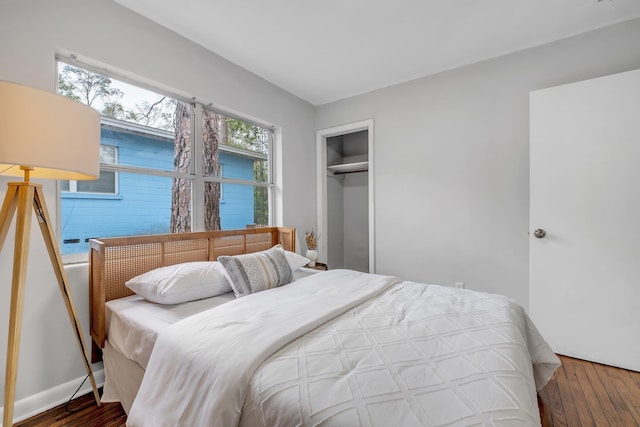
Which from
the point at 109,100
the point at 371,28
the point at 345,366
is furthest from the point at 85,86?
the point at 345,366

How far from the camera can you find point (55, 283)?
5.42ft

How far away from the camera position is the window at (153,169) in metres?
1.84

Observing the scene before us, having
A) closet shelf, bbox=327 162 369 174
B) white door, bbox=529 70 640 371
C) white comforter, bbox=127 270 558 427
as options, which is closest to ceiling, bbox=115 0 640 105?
white door, bbox=529 70 640 371

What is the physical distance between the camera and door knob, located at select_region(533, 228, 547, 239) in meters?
2.23

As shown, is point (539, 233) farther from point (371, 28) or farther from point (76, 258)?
point (76, 258)

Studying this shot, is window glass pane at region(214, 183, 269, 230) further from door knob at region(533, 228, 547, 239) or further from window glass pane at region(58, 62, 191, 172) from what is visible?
door knob at region(533, 228, 547, 239)

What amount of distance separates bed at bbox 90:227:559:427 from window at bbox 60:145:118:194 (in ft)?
1.33

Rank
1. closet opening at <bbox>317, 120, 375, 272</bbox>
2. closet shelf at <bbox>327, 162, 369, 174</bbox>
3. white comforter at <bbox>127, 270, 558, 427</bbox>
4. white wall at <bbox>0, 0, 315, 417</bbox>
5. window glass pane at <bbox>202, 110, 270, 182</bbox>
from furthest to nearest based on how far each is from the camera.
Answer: closet opening at <bbox>317, 120, 375, 272</bbox>
closet shelf at <bbox>327, 162, 369, 174</bbox>
window glass pane at <bbox>202, 110, 270, 182</bbox>
white wall at <bbox>0, 0, 315, 417</bbox>
white comforter at <bbox>127, 270, 558, 427</bbox>

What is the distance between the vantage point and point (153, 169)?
217 centimetres

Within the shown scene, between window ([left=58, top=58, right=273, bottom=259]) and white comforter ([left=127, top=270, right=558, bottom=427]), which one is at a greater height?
window ([left=58, top=58, right=273, bottom=259])

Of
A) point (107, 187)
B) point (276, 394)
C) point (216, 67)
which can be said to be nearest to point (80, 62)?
point (107, 187)

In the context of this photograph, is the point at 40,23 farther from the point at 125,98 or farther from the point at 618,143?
the point at 618,143

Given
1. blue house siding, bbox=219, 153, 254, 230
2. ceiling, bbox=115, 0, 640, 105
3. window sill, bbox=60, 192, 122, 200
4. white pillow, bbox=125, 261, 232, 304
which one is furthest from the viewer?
blue house siding, bbox=219, 153, 254, 230

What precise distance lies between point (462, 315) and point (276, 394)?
1.01 metres
